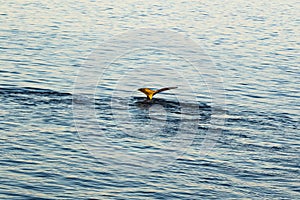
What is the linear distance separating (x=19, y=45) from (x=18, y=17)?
11808 millimetres

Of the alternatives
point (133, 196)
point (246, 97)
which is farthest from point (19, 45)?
point (133, 196)

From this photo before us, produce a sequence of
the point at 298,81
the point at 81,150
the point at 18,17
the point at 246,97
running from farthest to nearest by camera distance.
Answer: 1. the point at 18,17
2. the point at 298,81
3. the point at 246,97
4. the point at 81,150

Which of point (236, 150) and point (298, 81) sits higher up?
point (298, 81)

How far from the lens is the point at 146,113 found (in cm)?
2812

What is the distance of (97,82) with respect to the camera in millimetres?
33781

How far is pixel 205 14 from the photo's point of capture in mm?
60906

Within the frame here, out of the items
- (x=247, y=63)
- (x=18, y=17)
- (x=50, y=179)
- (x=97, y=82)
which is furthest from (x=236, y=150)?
(x=18, y=17)

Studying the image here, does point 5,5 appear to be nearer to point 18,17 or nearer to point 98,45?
point 18,17

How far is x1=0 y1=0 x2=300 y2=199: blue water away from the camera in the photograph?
21.6m

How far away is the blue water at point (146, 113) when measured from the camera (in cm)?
2158

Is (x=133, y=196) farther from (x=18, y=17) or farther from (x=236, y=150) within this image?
(x=18, y=17)

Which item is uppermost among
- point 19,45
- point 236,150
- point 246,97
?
point 19,45

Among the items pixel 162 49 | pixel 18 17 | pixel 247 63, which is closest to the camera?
pixel 247 63

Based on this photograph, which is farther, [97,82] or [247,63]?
[247,63]
